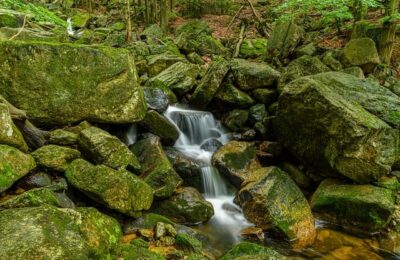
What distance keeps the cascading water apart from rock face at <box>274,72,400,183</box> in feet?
6.39

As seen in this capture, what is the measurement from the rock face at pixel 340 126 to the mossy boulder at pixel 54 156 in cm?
495

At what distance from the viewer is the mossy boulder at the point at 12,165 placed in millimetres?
4719

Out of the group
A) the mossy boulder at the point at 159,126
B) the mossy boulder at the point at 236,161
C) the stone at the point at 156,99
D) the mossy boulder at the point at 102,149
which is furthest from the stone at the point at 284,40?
the mossy boulder at the point at 102,149

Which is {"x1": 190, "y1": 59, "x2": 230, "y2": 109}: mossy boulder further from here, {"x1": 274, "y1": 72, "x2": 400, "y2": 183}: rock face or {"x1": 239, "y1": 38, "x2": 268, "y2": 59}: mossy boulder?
{"x1": 239, "y1": 38, "x2": 268, "y2": 59}: mossy boulder

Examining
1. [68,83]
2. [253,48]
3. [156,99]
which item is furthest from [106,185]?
[253,48]

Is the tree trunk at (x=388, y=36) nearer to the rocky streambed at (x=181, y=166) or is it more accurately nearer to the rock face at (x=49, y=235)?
the rocky streambed at (x=181, y=166)

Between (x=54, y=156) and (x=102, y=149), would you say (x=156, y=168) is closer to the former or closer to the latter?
(x=102, y=149)

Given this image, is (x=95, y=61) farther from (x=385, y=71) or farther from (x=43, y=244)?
(x=385, y=71)

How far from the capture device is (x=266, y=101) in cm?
1023

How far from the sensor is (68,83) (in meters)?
6.71

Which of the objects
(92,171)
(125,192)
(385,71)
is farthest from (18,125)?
(385,71)

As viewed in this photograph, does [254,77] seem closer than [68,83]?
No

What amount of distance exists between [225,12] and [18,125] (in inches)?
804

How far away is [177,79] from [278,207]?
539cm
